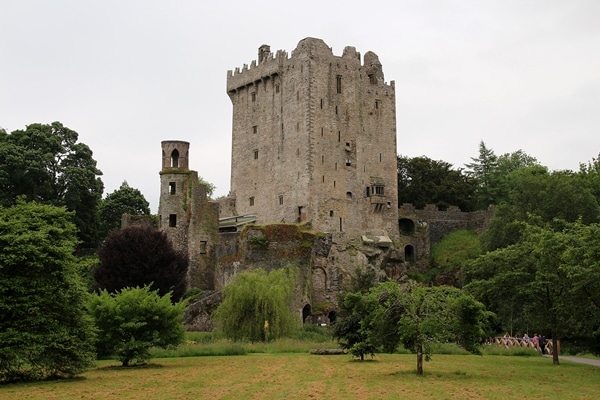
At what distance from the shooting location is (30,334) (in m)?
27.3

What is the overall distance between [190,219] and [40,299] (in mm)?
37902

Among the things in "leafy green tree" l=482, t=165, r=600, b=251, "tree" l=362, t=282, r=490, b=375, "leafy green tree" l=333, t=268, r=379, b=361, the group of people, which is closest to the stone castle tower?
"leafy green tree" l=482, t=165, r=600, b=251

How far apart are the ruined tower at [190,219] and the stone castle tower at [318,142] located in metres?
6.42

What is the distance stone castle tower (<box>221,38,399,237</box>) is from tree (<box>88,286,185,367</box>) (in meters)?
32.3

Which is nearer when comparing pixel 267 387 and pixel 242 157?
pixel 267 387

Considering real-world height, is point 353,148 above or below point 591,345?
above

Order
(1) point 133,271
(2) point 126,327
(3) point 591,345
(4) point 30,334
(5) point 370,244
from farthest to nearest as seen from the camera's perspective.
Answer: (5) point 370,244 < (1) point 133,271 < (3) point 591,345 < (2) point 126,327 < (4) point 30,334

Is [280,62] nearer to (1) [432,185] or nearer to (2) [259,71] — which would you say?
(2) [259,71]

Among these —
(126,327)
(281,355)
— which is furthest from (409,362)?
(126,327)

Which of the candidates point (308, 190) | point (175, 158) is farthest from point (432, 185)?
point (175, 158)

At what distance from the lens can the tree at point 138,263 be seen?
180 feet

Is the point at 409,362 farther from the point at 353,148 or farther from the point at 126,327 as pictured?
the point at 353,148

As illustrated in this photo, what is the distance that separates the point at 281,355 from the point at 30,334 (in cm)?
1531

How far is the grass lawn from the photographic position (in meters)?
23.3
